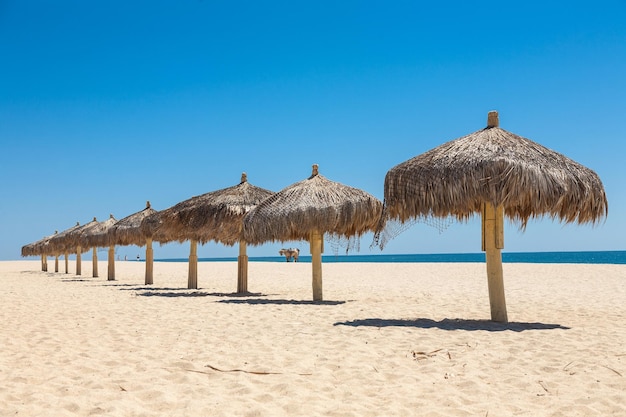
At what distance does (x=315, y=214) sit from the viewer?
9898 millimetres

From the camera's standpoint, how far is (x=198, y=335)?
640cm

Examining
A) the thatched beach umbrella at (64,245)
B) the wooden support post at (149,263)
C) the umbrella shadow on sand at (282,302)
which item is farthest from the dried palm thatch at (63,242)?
the umbrella shadow on sand at (282,302)

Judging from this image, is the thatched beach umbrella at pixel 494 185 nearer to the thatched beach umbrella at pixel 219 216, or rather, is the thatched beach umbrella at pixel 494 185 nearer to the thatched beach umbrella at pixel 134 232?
the thatched beach umbrella at pixel 219 216

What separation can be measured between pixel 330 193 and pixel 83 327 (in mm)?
4992

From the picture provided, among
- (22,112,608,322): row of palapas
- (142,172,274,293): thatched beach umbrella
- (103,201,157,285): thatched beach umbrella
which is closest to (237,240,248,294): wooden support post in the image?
(142,172,274,293): thatched beach umbrella

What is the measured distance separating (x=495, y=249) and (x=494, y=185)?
3.39 feet

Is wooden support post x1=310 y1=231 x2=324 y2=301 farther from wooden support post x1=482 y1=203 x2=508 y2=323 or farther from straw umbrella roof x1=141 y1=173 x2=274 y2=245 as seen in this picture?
wooden support post x1=482 y1=203 x2=508 y2=323

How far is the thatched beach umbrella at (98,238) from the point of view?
65.1 ft

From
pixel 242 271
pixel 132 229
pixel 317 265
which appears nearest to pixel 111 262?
pixel 132 229

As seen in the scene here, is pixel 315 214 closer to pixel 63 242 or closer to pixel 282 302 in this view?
pixel 282 302

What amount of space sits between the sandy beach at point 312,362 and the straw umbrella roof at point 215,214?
10.8ft

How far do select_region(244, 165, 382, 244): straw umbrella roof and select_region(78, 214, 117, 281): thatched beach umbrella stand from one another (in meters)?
11.0

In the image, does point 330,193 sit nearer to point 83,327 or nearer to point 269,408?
point 83,327

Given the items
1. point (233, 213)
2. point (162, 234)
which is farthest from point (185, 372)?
point (162, 234)
